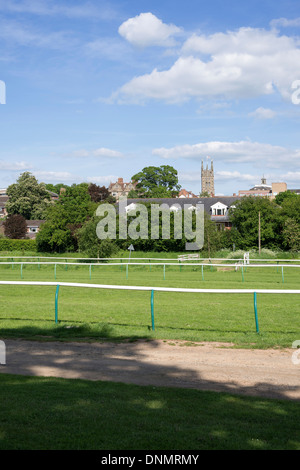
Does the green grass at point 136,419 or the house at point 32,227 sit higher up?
the house at point 32,227

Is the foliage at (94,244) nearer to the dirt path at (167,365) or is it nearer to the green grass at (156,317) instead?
the green grass at (156,317)

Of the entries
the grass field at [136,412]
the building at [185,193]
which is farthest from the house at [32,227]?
the grass field at [136,412]

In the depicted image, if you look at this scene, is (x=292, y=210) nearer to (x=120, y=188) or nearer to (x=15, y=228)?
(x=15, y=228)

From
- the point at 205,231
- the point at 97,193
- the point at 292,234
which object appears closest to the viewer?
the point at 205,231

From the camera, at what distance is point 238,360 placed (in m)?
8.61

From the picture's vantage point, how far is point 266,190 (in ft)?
514

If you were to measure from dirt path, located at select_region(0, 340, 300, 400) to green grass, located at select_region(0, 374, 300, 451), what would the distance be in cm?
72

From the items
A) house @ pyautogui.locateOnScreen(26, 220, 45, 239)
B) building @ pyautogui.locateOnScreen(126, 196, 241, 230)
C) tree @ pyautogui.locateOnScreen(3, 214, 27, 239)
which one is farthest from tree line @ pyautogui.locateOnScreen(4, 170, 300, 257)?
building @ pyautogui.locateOnScreen(126, 196, 241, 230)

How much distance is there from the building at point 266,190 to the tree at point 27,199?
151 ft

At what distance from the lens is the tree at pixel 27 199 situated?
91.7 m

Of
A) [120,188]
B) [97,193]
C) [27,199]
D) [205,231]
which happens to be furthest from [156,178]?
[205,231]

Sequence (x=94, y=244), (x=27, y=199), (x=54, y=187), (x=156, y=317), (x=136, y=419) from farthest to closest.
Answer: (x=54, y=187), (x=27, y=199), (x=94, y=244), (x=156, y=317), (x=136, y=419)

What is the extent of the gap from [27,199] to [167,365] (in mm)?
87148
